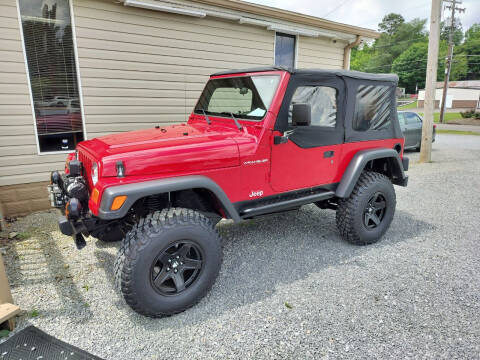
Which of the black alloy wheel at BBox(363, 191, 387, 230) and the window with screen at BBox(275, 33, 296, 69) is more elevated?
the window with screen at BBox(275, 33, 296, 69)

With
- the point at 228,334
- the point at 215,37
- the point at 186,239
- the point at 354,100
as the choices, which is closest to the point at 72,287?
the point at 186,239

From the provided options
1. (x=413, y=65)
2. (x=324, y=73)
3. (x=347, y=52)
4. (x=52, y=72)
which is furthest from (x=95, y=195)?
(x=413, y=65)

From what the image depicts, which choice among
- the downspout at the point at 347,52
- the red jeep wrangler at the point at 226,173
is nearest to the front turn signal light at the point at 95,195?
the red jeep wrangler at the point at 226,173

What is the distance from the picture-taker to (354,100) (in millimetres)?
3619

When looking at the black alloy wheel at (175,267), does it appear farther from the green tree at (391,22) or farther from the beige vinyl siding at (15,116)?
the green tree at (391,22)

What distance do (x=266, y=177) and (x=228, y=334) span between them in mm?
1389

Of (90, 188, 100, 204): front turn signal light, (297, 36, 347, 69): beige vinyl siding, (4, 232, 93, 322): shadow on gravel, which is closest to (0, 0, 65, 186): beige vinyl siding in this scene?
(4, 232, 93, 322): shadow on gravel

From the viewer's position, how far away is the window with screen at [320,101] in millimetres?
3236

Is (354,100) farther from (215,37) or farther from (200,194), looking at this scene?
(215,37)

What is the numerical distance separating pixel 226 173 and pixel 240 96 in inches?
41.3

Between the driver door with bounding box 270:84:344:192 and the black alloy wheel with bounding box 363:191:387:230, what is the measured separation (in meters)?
0.65

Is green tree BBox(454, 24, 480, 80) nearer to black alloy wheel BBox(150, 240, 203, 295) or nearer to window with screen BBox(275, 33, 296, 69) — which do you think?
window with screen BBox(275, 33, 296, 69)

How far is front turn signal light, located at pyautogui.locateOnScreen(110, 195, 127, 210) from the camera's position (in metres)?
2.33

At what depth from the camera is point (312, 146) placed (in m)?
3.32
